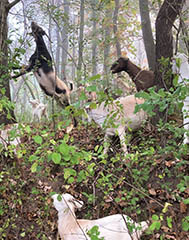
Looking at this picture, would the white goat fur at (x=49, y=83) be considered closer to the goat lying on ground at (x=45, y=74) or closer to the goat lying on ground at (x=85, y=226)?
the goat lying on ground at (x=45, y=74)

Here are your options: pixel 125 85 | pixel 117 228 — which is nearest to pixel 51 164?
pixel 117 228

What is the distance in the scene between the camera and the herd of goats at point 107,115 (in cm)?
204

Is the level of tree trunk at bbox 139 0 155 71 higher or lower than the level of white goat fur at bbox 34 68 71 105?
higher

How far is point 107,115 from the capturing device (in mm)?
2135

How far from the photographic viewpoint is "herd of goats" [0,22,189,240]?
2.04 meters

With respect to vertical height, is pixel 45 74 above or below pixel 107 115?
above

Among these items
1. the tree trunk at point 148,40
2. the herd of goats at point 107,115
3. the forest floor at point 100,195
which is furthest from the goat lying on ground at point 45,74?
the forest floor at point 100,195

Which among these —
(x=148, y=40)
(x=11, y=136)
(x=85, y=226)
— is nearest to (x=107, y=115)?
(x=11, y=136)

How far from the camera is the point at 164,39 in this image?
381cm

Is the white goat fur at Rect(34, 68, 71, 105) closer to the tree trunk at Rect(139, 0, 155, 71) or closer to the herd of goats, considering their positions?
the herd of goats

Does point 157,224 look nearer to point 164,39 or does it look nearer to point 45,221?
point 45,221

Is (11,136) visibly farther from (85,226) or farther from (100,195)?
(100,195)

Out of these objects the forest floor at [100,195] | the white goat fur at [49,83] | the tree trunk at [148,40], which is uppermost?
the tree trunk at [148,40]

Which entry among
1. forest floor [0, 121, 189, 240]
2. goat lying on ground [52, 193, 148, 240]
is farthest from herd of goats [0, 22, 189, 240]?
forest floor [0, 121, 189, 240]
